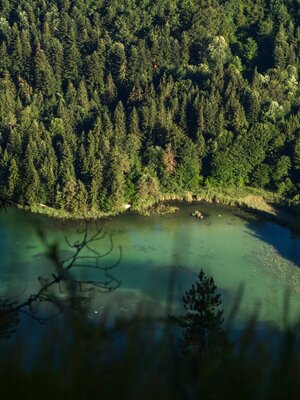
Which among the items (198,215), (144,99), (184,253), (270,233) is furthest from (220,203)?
(184,253)

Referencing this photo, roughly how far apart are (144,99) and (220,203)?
7.07 m

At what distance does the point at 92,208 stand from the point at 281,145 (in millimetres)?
9063

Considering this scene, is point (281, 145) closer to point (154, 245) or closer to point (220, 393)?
point (154, 245)

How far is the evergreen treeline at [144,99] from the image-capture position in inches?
969

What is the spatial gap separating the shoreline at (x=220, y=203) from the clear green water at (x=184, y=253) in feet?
1.66

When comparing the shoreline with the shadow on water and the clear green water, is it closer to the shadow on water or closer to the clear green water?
the shadow on water

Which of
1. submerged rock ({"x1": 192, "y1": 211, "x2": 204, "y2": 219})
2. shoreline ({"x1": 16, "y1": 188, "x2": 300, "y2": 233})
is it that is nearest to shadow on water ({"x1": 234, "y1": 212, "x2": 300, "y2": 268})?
shoreline ({"x1": 16, "y1": 188, "x2": 300, "y2": 233})

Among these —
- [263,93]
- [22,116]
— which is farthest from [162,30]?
[22,116]

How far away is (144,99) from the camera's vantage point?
96.9ft

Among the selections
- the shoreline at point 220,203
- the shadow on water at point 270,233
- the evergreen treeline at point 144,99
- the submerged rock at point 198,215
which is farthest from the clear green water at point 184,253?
A: the evergreen treeline at point 144,99

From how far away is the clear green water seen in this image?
1659 centimetres

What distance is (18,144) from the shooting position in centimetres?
2502

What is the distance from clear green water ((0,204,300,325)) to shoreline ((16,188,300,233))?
1.66 ft

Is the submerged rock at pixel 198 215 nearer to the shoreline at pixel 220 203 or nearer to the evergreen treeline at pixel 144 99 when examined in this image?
the shoreline at pixel 220 203
